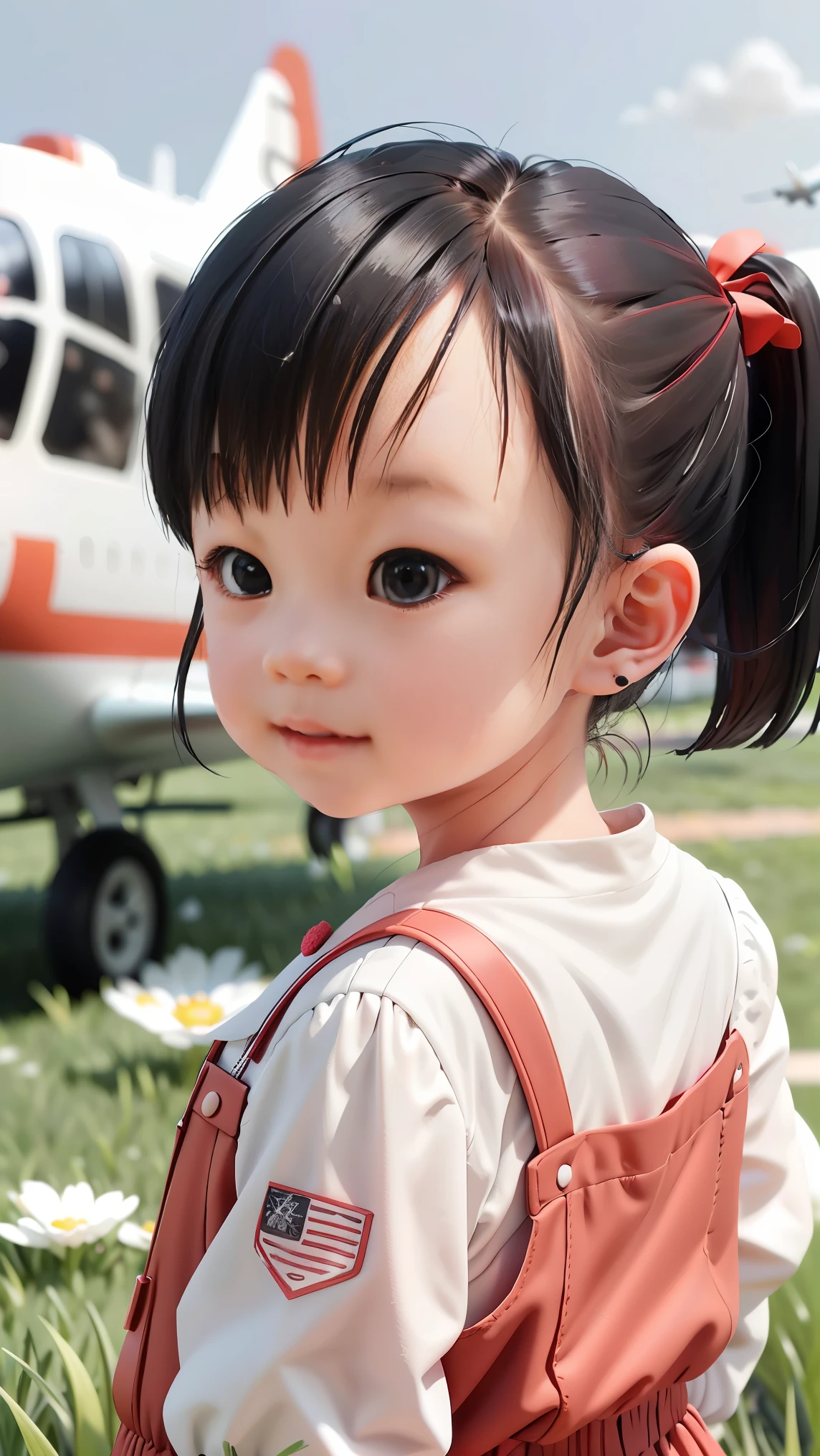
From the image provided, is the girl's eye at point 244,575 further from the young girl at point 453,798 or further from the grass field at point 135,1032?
the grass field at point 135,1032

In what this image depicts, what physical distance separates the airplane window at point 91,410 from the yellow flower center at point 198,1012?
119 cm

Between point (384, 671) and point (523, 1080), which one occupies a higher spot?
point (384, 671)

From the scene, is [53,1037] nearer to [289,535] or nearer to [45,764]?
[45,764]

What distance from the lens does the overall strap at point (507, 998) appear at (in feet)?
2.33

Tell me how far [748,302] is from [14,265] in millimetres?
2075

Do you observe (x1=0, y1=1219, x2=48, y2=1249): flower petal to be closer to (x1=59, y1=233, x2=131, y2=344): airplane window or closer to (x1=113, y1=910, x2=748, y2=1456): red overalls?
(x1=113, y1=910, x2=748, y2=1456): red overalls

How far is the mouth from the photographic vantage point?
0.75 metres

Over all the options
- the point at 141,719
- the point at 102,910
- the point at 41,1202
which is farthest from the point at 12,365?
the point at 41,1202

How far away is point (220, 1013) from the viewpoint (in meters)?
2.16

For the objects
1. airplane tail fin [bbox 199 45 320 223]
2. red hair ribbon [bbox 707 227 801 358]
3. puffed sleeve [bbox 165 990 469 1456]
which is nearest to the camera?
puffed sleeve [bbox 165 990 469 1456]

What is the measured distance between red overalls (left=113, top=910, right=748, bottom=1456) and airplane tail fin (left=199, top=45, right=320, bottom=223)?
12.0 ft

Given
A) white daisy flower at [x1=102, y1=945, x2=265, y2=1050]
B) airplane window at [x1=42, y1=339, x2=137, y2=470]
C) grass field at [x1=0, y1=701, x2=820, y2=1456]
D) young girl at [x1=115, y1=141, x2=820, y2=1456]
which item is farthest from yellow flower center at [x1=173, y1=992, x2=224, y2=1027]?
young girl at [x1=115, y1=141, x2=820, y2=1456]

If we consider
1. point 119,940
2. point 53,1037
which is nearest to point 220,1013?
point 53,1037

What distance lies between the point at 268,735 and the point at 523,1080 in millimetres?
254
